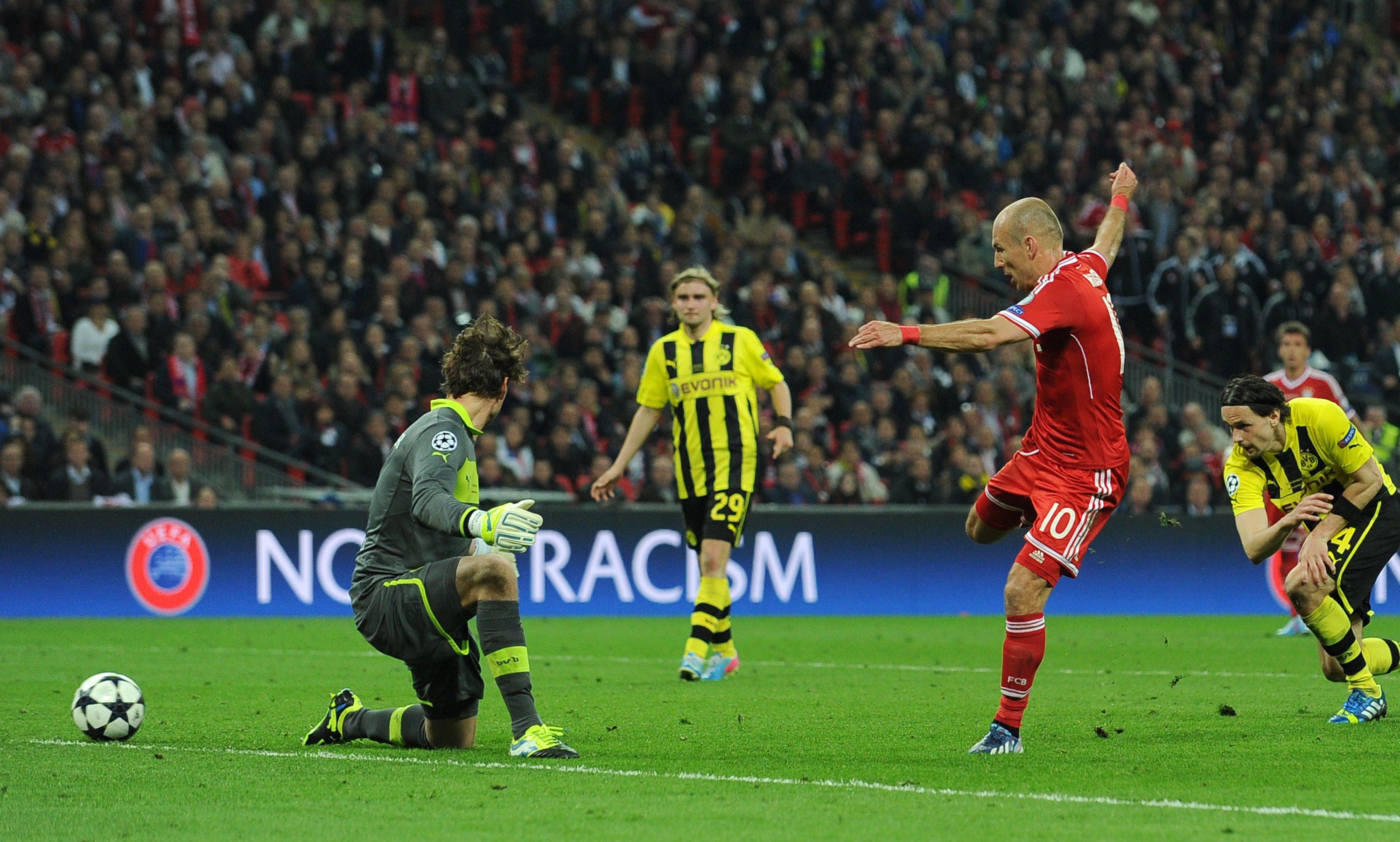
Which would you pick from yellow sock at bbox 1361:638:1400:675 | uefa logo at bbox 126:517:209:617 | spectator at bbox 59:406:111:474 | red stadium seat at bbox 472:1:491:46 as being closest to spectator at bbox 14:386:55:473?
spectator at bbox 59:406:111:474

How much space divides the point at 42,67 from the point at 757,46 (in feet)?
34.3

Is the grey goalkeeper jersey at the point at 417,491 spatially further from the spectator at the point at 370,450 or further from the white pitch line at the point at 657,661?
the spectator at the point at 370,450

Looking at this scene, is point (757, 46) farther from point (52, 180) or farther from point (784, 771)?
point (784, 771)

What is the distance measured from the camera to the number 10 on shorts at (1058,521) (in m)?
7.57

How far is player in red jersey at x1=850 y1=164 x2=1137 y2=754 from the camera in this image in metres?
7.41

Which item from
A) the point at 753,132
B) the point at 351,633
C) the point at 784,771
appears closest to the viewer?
the point at 784,771

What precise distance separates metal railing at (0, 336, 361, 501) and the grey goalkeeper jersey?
35.9 feet

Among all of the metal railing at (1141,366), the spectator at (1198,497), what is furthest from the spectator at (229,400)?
the spectator at (1198,497)

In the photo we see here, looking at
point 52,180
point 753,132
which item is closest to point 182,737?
point 52,180

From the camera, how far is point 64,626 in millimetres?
15859

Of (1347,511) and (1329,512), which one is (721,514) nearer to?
(1347,511)

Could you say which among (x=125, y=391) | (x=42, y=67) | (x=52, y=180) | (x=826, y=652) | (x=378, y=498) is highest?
(x=42, y=67)

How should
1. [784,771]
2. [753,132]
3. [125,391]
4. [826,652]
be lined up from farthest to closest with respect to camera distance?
[753,132], [125,391], [826,652], [784,771]

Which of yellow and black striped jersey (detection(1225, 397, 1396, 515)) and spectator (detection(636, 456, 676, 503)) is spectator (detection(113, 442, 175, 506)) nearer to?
spectator (detection(636, 456, 676, 503))
